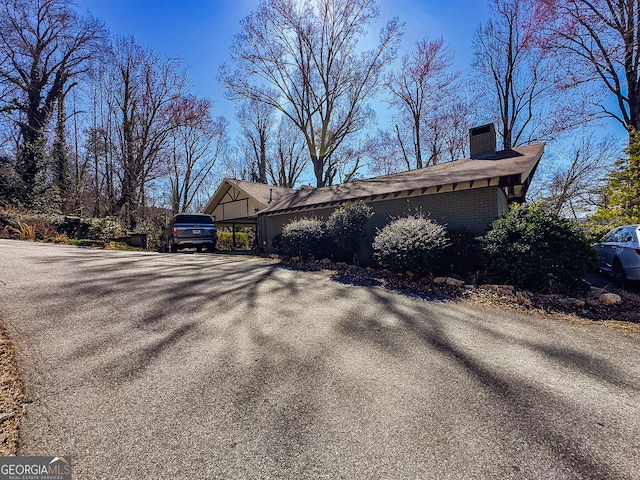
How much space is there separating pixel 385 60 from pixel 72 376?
18824mm

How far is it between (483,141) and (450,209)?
411cm

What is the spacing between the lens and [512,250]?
17.6 feet

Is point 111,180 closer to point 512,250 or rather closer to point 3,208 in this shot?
point 3,208

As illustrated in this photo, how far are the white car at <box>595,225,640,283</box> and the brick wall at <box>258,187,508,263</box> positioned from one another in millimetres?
2379

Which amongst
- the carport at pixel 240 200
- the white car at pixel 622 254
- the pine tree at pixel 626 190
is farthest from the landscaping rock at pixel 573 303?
the carport at pixel 240 200

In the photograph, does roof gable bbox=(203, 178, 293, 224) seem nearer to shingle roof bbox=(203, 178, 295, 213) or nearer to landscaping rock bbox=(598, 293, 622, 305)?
shingle roof bbox=(203, 178, 295, 213)

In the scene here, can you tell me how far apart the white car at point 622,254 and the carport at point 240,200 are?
13.6 m

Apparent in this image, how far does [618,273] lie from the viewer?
5867 mm

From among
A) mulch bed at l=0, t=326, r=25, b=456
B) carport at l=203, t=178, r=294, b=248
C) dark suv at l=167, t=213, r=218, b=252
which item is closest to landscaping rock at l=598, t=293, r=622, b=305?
mulch bed at l=0, t=326, r=25, b=456

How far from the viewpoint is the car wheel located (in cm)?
563

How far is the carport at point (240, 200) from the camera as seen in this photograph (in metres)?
16.5

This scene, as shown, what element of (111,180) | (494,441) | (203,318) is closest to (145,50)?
(111,180)

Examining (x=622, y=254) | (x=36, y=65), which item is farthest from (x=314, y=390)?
(x=36, y=65)

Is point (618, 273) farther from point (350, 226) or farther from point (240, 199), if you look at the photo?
point (240, 199)
